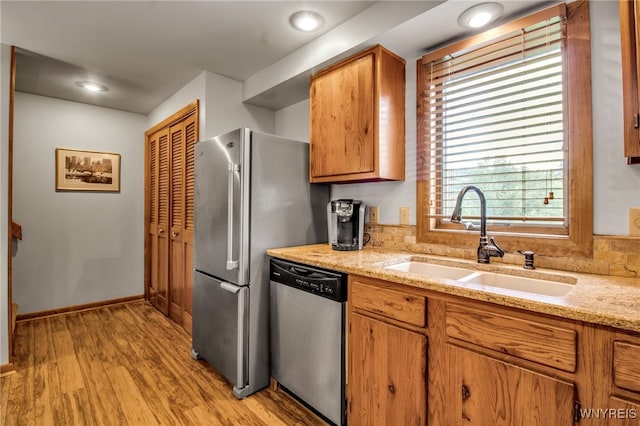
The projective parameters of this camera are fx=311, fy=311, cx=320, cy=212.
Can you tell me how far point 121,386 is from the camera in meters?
2.09

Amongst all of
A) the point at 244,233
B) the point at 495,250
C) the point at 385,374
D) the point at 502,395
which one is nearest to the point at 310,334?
the point at 385,374

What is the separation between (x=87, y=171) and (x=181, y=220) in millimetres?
1467

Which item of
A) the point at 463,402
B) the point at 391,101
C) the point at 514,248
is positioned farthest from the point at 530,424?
the point at 391,101

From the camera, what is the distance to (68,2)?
183 cm

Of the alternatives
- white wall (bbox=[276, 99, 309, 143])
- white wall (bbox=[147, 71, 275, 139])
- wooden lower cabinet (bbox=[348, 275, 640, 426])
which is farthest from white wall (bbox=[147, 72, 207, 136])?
wooden lower cabinet (bbox=[348, 275, 640, 426])

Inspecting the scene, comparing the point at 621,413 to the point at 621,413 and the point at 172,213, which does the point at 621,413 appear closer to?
the point at 621,413

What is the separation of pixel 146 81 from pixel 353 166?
7.53ft

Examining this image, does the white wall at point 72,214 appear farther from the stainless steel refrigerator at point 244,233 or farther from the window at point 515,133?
the window at point 515,133

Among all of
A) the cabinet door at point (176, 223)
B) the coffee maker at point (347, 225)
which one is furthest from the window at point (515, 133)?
the cabinet door at point (176, 223)

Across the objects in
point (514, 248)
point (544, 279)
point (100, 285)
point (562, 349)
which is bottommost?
point (100, 285)

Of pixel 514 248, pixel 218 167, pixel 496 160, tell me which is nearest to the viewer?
pixel 514 248

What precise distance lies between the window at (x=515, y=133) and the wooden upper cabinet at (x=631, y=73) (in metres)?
0.29

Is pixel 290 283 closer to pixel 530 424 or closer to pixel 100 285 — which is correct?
pixel 530 424

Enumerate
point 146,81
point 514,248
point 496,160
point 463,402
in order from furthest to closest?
point 146,81, point 496,160, point 514,248, point 463,402
